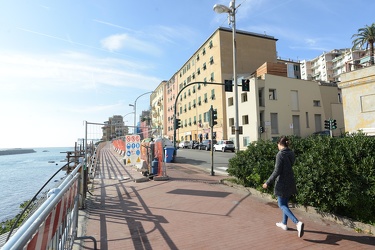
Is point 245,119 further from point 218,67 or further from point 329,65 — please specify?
point 329,65

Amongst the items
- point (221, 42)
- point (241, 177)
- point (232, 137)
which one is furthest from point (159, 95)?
point (241, 177)

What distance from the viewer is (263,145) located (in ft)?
27.0

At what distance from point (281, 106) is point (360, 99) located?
17.2 meters

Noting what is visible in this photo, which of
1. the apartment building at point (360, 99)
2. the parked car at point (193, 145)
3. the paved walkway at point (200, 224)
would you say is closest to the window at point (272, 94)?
the parked car at point (193, 145)

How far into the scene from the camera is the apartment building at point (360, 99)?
18.8 metres

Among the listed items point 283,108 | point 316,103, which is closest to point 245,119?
point 283,108

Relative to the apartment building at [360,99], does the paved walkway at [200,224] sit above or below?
below

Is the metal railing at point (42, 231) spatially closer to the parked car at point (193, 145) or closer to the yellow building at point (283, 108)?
the yellow building at point (283, 108)

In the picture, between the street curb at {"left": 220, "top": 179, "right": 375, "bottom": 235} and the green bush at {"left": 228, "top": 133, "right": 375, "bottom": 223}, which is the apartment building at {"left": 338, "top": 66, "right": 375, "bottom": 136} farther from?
the street curb at {"left": 220, "top": 179, "right": 375, "bottom": 235}

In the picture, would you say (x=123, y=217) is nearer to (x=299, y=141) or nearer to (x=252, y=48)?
(x=299, y=141)

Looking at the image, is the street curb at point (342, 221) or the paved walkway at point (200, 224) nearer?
the paved walkway at point (200, 224)

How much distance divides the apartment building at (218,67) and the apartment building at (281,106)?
4.50 meters

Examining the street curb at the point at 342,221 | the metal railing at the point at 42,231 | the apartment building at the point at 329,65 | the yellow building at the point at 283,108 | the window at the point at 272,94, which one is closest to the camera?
the metal railing at the point at 42,231

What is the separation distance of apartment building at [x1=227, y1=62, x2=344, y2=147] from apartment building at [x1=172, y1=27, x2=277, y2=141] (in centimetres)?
450
